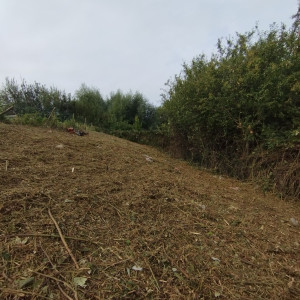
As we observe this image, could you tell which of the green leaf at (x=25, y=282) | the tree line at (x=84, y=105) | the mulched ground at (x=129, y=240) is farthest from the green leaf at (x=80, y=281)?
the tree line at (x=84, y=105)

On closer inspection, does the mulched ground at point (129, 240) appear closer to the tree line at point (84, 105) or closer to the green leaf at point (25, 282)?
the green leaf at point (25, 282)

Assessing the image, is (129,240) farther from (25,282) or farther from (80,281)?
(25,282)

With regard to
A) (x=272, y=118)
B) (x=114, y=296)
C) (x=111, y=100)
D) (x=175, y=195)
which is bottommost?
(x=114, y=296)

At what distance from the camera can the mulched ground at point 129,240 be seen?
1.06 meters

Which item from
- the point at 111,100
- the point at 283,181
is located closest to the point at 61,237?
the point at 283,181

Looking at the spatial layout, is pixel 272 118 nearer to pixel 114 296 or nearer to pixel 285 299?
pixel 285 299

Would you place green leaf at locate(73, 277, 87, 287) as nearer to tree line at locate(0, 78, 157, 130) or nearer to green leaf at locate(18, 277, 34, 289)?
green leaf at locate(18, 277, 34, 289)

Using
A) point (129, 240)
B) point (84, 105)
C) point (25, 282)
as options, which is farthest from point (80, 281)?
point (84, 105)

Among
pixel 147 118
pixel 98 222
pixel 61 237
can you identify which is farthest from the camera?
pixel 147 118

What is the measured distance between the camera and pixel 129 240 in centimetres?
140

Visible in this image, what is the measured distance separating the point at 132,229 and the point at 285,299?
993 mm

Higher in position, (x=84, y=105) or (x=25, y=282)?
(x=84, y=105)

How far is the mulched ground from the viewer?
3.47 ft

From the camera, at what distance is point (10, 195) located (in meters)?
1.59
